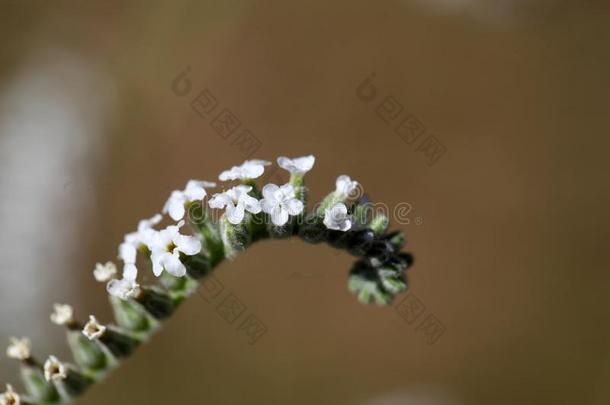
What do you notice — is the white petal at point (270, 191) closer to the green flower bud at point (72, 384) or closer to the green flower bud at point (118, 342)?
the green flower bud at point (118, 342)

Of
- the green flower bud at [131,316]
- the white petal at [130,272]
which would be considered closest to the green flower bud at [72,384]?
the green flower bud at [131,316]

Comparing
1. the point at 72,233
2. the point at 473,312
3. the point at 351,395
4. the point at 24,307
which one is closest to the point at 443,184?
the point at 473,312

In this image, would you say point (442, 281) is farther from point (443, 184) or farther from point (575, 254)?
point (575, 254)

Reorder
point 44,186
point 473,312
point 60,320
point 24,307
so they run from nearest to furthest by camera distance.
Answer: point 60,320 < point 24,307 < point 44,186 < point 473,312

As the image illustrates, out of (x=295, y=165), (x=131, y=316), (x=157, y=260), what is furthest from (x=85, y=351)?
(x=295, y=165)

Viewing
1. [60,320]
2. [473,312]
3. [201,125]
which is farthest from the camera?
[201,125]

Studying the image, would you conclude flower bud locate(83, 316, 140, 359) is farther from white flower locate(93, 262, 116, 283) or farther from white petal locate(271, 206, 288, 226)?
white petal locate(271, 206, 288, 226)

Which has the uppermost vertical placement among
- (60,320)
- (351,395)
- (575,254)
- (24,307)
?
(24,307)

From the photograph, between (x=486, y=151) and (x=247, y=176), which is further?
(x=486, y=151)
